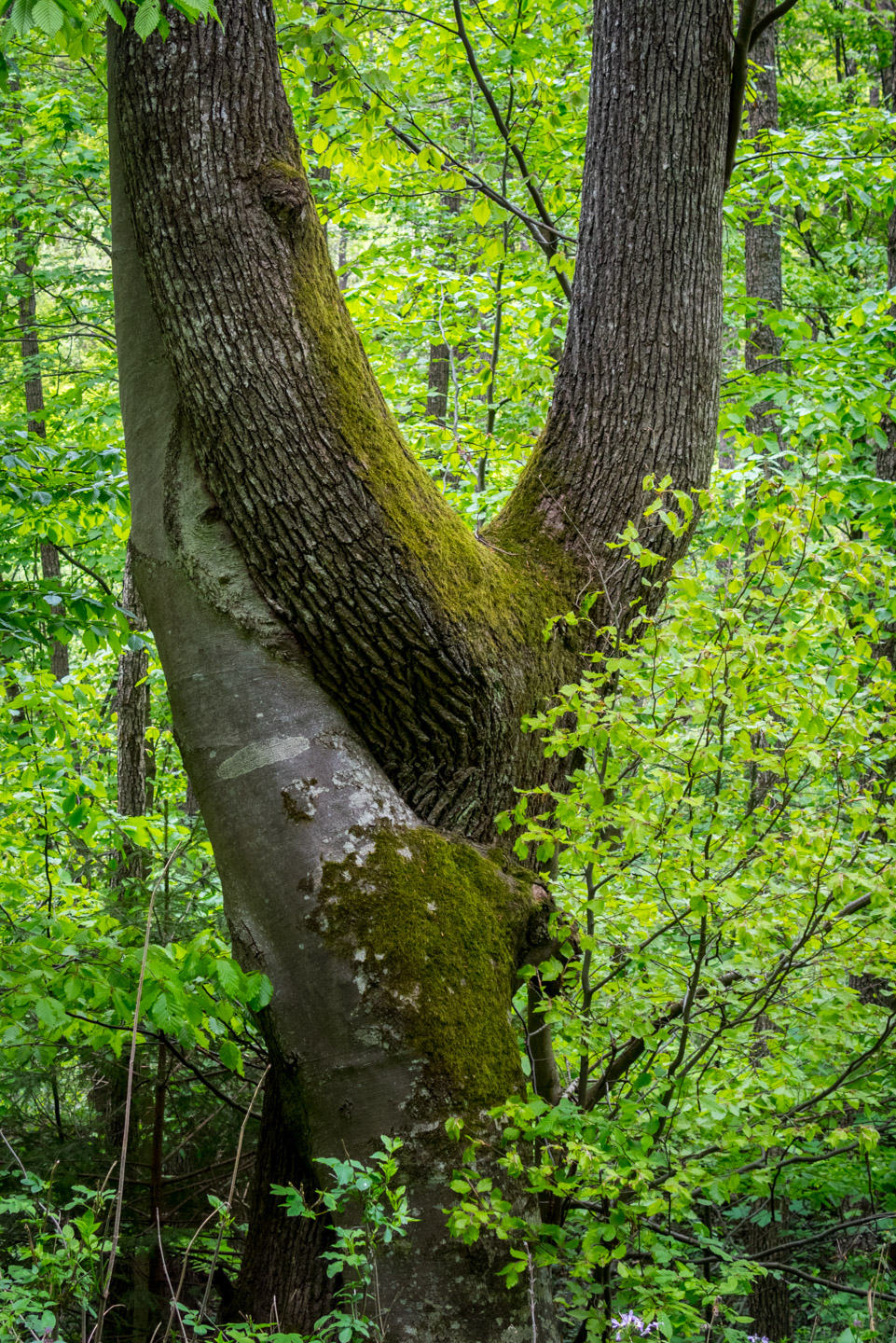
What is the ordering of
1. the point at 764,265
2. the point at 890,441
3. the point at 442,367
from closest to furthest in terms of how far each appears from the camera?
the point at 890,441 < the point at 764,265 < the point at 442,367

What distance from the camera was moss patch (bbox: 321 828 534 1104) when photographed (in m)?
2.41

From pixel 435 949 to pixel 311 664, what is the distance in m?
0.86

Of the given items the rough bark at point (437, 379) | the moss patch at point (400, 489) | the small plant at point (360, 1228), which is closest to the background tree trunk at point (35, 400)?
the rough bark at point (437, 379)

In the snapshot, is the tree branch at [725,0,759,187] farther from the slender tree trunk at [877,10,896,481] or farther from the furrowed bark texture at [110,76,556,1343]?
the slender tree trunk at [877,10,896,481]

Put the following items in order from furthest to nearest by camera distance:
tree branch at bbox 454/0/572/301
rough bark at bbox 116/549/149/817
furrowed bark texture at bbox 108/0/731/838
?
1. rough bark at bbox 116/549/149/817
2. tree branch at bbox 454/0/572/301
3. furrowed bark texture at bbox 108/0/731/838

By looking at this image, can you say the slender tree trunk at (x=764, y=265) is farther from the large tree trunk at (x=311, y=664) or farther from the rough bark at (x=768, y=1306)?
the large tree trunk at (x=311, y=664)

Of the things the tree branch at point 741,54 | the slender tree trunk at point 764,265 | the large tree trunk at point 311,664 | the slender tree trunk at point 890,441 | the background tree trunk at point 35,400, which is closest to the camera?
the large tree trunk at point 311,664

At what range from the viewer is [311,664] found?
2.70 metres

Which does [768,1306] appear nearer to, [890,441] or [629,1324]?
[629,1324]

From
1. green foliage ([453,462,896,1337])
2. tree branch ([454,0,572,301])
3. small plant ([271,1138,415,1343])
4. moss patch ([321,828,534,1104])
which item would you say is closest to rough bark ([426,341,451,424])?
tree branch ([454,0,572,301])

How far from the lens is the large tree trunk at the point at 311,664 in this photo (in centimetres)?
241

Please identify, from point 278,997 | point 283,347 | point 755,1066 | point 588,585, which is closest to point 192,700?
point 278,997

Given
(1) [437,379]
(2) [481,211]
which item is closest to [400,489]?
(2) [481,211]

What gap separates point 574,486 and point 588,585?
1.22 feet
